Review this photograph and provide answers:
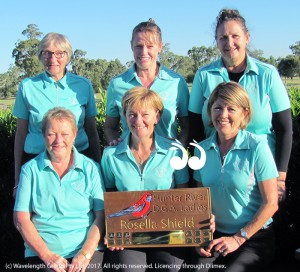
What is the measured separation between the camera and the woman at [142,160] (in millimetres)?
3607

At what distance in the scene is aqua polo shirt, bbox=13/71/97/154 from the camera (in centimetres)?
416

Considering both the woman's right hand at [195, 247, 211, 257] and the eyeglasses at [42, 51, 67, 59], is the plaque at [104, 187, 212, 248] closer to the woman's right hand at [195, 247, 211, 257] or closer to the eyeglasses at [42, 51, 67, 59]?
the woman's right hand at [195, 247, 211, 257]

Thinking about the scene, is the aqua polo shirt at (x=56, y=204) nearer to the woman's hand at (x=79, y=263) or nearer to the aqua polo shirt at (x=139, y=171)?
the woman's hand at (x=79, y=263)

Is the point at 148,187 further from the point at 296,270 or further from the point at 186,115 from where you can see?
the point at 296,270

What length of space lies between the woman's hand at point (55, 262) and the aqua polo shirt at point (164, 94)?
1.21 meters

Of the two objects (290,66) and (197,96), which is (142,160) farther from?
(290,66)

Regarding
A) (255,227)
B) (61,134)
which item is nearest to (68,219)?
(61,134)

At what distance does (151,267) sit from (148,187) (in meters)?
0.63

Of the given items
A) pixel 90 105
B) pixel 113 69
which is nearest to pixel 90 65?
pixel 113 69

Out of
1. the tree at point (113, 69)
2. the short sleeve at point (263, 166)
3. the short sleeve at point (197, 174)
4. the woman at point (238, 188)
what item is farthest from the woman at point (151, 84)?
the tree at point (113, 69)

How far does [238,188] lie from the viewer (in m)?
3.37

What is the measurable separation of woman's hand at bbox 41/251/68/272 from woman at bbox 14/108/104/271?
18 mm

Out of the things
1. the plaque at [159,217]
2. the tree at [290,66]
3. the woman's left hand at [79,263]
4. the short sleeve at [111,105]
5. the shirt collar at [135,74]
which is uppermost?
the tree at [290,66]

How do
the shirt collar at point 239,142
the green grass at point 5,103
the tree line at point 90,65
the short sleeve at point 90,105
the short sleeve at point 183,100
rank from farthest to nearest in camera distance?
the tree line at point 90,65 → the green grass at point 5,103 → the short sleeve at point 90,105 → the short sleeve at point 183,100 → the shirt collar at point 239,142
